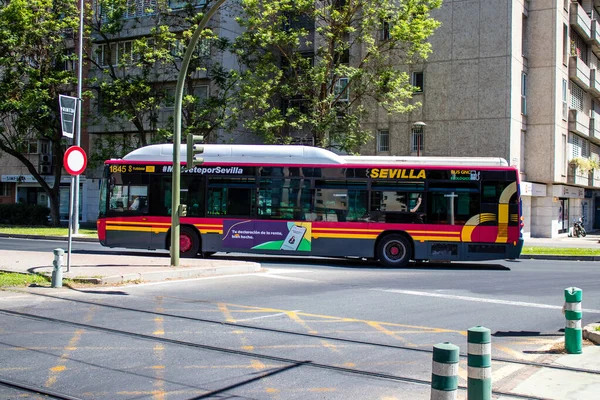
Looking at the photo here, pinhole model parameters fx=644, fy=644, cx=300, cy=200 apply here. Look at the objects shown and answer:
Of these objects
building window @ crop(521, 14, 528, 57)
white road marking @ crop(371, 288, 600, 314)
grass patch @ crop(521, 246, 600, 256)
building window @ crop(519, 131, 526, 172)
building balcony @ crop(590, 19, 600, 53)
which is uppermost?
building balcony @ crop(590, 19, 600, 53)

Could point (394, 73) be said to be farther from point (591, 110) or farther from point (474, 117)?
point (591, 110)

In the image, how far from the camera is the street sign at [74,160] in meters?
13.3

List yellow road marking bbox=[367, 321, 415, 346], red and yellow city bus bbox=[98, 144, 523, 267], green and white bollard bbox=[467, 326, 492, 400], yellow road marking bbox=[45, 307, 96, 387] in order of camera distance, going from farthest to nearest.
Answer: red and yellow city bus bbox=[98, 144, 523, 267] < yellow road marking bbox=[367, 321, 415, 346] < yellow road marking bbox=[45, 307, 96, 387] < green and white bollard bbox=[467, 326, 492, 400]

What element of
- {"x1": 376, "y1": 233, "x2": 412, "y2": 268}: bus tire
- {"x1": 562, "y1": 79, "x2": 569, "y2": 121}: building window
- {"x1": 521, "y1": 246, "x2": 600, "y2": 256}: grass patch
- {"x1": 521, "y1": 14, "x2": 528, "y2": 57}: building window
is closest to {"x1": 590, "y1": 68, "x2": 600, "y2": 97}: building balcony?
{"x1": 562, "y1": 79, "x2": 569, "y2": 121}: building window

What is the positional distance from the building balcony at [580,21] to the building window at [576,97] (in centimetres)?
345

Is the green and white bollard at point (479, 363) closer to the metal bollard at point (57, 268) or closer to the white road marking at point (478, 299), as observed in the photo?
the white road marking at point (478, 299)

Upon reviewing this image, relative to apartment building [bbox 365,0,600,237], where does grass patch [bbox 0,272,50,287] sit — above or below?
below

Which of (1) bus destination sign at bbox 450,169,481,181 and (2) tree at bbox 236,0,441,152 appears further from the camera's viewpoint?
(2) tree at bbox 236,0,441,152

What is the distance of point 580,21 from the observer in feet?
130

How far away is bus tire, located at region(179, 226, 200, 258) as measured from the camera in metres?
19.5

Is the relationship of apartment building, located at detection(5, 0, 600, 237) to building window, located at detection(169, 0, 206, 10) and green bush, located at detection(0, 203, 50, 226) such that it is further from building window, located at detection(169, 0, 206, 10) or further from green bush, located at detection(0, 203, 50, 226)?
green bush, located at detection(0, 203, 50, 226)

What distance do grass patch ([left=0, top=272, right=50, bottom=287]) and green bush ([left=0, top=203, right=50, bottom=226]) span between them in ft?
98.0

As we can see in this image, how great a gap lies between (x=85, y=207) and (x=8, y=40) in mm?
14090

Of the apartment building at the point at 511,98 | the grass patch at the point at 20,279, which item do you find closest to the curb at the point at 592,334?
the grass patch at the point at 20,279
